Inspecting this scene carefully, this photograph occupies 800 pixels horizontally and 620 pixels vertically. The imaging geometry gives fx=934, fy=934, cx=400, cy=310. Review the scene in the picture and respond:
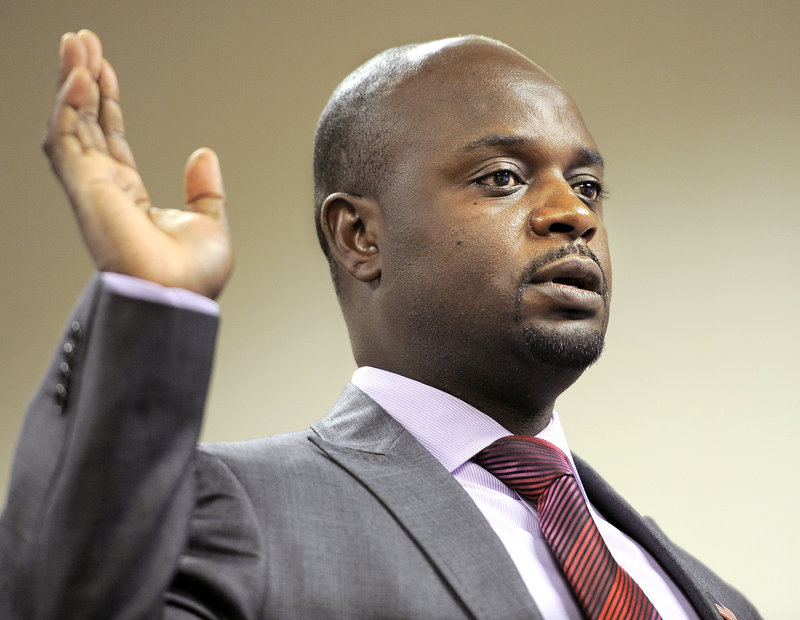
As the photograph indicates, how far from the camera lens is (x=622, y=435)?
92.1 inches

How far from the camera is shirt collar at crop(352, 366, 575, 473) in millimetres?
1108

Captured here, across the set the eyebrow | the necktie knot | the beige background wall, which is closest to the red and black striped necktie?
the necktie knot

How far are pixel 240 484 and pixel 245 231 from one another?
1.65m

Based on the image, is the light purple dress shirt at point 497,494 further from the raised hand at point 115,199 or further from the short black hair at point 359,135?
the raised hand at point 115,199

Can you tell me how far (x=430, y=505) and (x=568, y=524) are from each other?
0.18m

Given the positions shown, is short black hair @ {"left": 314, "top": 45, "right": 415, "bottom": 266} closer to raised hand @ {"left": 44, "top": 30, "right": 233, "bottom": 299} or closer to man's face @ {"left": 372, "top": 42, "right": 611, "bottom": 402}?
man's face @ {"left": 372, "top": 42, "right": 611, "bottom": 402}

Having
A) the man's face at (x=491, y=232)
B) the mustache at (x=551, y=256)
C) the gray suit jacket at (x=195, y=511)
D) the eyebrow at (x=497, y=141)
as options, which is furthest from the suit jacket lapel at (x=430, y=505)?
the eyebrow at (x=497, y=141)

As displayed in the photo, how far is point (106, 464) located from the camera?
70cm

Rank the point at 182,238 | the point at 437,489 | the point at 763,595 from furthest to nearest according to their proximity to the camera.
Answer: the point at 763,595 → the point at 437,489 → the point at 182,238

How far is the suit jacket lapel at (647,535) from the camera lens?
1.13m

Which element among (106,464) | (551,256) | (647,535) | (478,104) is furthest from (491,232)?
(106,464)

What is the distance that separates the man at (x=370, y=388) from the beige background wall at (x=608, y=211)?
0.99 metres

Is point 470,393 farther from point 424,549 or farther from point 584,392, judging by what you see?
point 584,392

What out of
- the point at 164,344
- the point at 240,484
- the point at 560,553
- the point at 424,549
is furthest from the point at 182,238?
the point at 560,553
